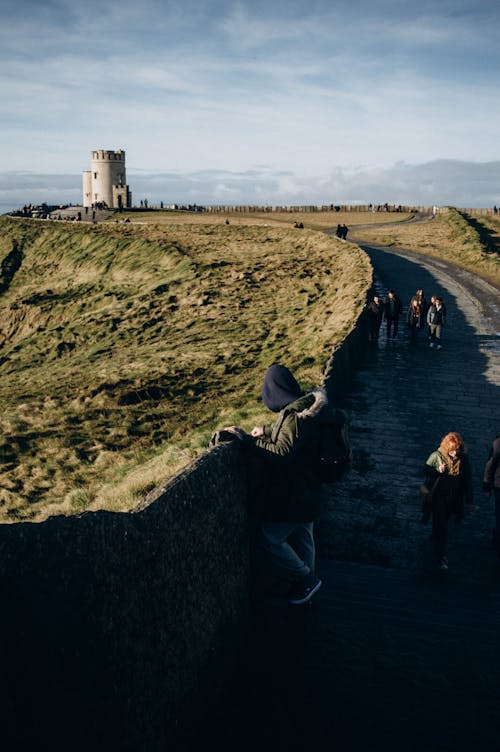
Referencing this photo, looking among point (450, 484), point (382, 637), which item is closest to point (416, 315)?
point (450, 484)

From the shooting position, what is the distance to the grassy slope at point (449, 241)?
112 ft

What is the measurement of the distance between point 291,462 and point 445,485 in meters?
2.63

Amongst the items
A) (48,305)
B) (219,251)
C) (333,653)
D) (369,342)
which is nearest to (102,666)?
(333,653)

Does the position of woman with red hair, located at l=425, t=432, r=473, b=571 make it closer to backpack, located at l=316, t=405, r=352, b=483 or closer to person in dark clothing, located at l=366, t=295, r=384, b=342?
backpack, located at l=316, t=405, r=352, b=483

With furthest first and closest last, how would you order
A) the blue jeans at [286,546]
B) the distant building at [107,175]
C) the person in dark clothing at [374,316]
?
the distant building at [107,175]
the person in dark clothing at [374,316]
the blue jeans at [286,546]

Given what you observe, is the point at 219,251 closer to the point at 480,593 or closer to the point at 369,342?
the point at 369,342

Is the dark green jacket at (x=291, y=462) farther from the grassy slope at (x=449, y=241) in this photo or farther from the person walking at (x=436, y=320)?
the grassy slope at (x=449, y=241)

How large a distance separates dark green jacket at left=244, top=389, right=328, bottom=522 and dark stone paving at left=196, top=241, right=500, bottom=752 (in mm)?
1098

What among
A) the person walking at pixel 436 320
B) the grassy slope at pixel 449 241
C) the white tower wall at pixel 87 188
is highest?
the white tower wall at pixel 87 188

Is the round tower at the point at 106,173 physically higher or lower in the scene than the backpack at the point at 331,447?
higher

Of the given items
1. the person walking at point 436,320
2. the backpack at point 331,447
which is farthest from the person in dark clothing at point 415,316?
the backpack at point 331,447

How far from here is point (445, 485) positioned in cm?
720

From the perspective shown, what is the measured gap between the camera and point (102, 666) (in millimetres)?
3770

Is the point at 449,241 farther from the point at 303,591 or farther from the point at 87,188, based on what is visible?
the point at 87,188
